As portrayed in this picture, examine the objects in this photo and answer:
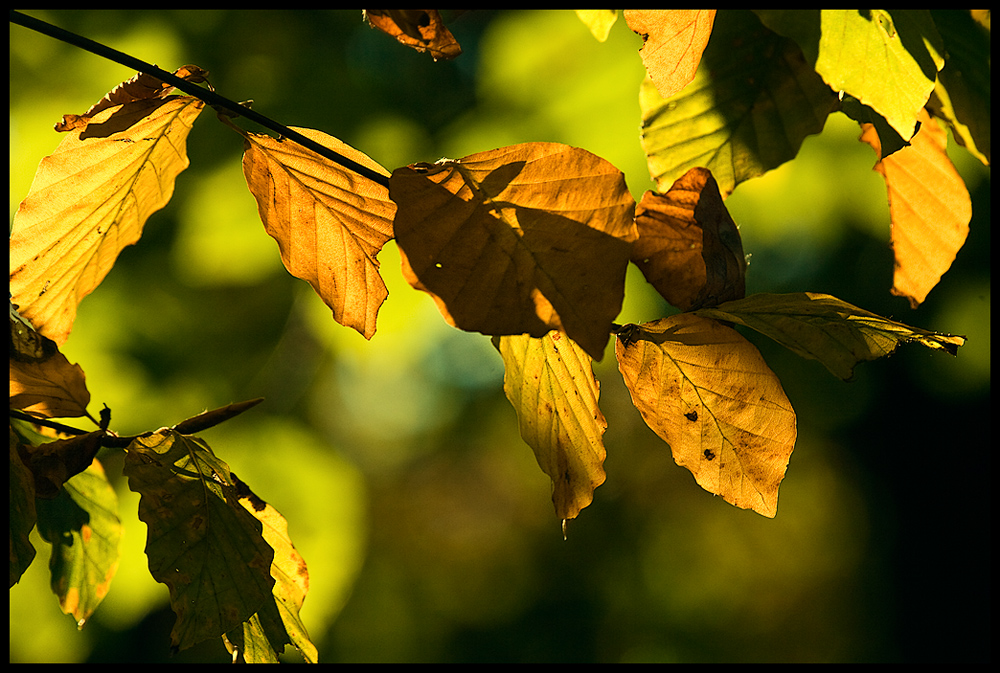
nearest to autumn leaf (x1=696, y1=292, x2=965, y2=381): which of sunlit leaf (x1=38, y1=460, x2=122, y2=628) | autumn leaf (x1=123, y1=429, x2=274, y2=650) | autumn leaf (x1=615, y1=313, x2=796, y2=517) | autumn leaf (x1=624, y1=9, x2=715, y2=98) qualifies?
autumn leaf (x1=615, y1=313, x2=796, y2=517)

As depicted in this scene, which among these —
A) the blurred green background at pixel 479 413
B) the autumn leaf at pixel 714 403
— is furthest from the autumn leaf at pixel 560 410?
the blurred green background at pixel 479 413

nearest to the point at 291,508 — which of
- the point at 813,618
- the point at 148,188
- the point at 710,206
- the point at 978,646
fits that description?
the point at 148,188

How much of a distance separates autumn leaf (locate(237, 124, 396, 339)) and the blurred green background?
45cm

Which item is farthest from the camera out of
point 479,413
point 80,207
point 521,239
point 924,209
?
point 479,413

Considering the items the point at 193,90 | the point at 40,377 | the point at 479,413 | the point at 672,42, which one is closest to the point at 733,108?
the point at 672,42

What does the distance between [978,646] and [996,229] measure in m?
4.79

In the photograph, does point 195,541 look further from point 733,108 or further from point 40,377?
point 733,108

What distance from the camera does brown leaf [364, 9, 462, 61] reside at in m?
0.37

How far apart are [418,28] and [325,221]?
128 mm

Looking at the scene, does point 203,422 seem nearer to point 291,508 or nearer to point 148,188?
point 148,188

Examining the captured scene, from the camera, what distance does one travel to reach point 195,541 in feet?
1.23

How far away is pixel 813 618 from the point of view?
4879 mm

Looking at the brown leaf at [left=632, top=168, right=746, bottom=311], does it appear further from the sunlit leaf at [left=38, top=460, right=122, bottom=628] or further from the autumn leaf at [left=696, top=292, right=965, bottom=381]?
the sunlit leaf at [left=38, top=460, right=122, bottom=628]

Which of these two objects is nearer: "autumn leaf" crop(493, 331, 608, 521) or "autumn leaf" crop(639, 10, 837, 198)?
"autumn leaf" crop(493, 331, 608, 521)
